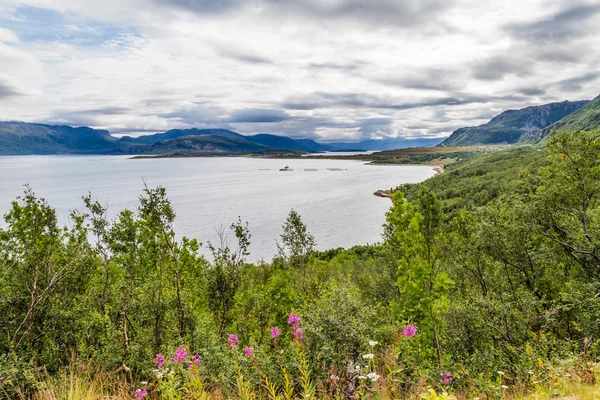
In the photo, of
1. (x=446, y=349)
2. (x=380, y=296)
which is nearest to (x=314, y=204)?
(x=380, y=296)

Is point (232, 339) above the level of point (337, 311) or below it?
above

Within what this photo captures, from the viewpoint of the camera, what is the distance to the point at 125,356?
9.91 m

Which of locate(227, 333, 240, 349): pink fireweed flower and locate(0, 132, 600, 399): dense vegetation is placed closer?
locate(227, 333, 240, 349): pink fireweed flower

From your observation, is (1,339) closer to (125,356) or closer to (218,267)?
(125,356)

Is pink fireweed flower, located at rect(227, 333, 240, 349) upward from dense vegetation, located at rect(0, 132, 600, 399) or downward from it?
upward

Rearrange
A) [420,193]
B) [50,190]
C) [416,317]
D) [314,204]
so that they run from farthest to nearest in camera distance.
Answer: [50,190] → [314,204] → [420,193] → [416,317]

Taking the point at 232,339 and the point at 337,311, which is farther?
the point at 337,311

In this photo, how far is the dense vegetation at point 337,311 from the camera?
7.93 meters

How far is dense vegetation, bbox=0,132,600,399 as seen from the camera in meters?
7.93

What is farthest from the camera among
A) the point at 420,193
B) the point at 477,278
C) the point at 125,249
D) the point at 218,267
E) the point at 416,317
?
the point at 477,278

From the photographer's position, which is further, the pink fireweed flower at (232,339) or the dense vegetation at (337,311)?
the dense vegetation at (337,311)

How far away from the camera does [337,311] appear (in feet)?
32.2

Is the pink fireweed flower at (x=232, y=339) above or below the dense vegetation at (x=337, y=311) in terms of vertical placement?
above

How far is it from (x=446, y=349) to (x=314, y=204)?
9500cm
